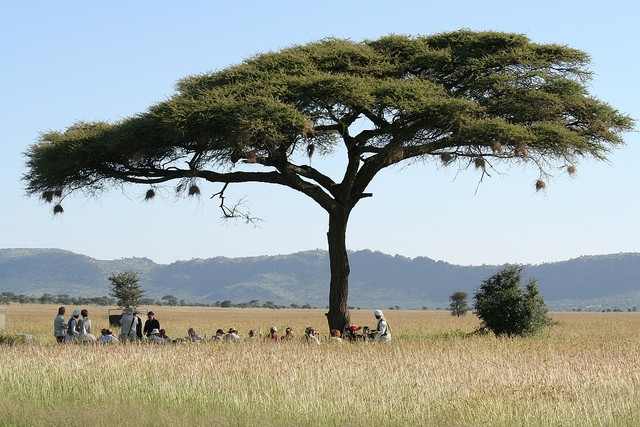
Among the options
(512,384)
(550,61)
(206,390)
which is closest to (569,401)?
(512,384)

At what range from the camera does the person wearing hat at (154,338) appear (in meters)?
28.4

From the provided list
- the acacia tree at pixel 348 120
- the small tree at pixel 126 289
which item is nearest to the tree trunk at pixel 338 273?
the acacia tree at pixel 348 120

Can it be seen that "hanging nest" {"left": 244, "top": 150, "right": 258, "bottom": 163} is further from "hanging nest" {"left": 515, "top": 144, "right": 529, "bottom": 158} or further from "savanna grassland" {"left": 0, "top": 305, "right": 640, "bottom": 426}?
"hanging nest" {"left": 515, "top": 144, "right": 529, "bottom": 158}

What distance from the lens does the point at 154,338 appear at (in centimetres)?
2905

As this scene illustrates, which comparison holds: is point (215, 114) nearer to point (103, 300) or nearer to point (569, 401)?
point (569, 401)

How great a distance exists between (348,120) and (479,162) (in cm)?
496

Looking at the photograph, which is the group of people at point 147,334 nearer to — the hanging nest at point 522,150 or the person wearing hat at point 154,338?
the person wearing hat at point 154,338

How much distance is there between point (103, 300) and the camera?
191 metres

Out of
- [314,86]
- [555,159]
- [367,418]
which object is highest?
[314,86]

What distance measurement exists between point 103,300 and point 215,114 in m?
165

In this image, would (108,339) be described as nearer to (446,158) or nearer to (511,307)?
(446,158)

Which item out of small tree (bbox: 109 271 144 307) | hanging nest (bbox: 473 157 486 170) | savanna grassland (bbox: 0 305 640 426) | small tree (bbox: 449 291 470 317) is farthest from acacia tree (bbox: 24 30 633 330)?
small tree (bbox: 449 291 470 317)

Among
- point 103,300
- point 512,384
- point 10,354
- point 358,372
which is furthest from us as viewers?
point 103,300

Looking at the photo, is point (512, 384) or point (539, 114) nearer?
point (512, 384)
